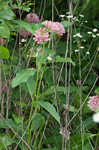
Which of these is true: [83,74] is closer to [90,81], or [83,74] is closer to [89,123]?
[90,81]

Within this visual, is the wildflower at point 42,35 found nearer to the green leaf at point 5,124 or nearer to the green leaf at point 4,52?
the green leaf at point 4,52

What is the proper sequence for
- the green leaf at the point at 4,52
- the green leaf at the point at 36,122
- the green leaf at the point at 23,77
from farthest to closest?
the green leaf at the point at 36,122 < the green leaf at the point at 4,52 < the green leaf at the point at 23,77

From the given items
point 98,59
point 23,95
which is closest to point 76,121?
point 23,95

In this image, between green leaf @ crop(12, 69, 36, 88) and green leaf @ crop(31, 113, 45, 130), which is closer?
green leaf @ crop(12, 69, 36, 88)

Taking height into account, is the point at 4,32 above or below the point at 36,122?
above

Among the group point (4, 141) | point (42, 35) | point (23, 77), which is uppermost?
point (42, 35)

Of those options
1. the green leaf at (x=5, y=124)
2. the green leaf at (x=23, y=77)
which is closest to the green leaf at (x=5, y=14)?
the green leaf at (x=23, y=77)

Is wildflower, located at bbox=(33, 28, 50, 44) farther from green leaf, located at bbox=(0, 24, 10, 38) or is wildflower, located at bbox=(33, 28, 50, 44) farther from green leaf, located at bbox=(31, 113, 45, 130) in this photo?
green leaf, located at bbox=(31, 113, 45, 130)

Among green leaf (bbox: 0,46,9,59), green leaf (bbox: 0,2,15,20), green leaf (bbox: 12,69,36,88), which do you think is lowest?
green leaf (bbox: 12,69,36,88)

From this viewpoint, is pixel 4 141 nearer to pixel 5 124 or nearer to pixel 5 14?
pixel 5 124

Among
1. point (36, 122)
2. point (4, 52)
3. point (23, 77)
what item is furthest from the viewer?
point (36, 122)

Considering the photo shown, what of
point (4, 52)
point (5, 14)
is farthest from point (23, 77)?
point (5, 14)

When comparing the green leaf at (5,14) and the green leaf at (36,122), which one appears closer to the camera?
the green leaf at (5,14)

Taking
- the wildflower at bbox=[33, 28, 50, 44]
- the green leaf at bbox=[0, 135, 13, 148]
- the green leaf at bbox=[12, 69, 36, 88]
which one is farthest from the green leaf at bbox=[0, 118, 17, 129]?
the wildflower at bbox=[33, 28, 50, 44]
